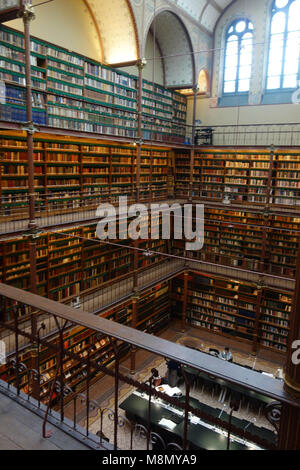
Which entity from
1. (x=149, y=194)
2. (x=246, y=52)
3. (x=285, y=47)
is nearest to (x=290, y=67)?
(x=285, y=47)

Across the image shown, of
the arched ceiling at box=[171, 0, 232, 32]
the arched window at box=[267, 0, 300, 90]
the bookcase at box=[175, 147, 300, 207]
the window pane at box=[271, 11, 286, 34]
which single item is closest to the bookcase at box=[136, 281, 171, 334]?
the bookcase at box=[175, 147, 300, 207]

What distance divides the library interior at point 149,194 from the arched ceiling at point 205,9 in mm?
46

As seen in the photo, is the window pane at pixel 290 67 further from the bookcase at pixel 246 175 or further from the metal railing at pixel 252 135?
the bookcase at pixel 246 175

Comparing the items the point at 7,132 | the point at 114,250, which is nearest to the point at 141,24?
the point at 7,132

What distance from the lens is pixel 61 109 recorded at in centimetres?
657

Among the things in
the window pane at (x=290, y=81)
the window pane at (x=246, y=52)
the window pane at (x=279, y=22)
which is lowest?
the window pane at (x=290, y=81)

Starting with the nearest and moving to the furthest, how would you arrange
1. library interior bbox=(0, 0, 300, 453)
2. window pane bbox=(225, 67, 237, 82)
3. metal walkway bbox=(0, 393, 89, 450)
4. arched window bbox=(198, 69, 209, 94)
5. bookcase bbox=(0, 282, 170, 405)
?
metal walkway bbox=(0, 393, 89, 450)
library interior bbox=(0, 0, 300, 453)
bookcase bbox=(0, 282, 170, 405)
window pane bbox=(225, 67, 237, 82)
arched window bbox=(198, 69, 209, 94)

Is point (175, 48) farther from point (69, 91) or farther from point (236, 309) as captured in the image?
point (236, 309)

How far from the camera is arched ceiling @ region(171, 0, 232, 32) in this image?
29.3ft

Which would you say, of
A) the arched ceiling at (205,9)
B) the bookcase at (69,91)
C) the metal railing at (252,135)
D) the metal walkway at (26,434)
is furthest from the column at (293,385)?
the arched ceiling at (205,9)

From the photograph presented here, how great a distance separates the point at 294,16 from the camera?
9102 millimetres

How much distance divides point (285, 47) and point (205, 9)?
2.41 metres

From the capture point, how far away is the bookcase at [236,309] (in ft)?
28.0

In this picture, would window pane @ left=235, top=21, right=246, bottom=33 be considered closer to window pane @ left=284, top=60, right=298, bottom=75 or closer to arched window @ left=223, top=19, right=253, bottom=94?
arched window @ left=223, top=19, right=253, bottom=94
